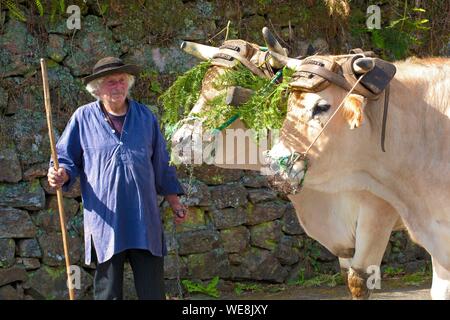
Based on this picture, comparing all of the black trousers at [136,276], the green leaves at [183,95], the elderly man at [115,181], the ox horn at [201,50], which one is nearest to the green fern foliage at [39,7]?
the ox horn at [201,50]

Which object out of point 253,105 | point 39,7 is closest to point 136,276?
point 253,105

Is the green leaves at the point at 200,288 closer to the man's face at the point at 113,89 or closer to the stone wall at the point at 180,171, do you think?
the stone wall at the point at 180,171

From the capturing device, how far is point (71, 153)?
528cm

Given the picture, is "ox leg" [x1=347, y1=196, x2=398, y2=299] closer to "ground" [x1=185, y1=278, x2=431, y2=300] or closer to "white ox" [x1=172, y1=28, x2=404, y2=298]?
"white ox" [x1=172, y1=28, x2=404, y2=298]

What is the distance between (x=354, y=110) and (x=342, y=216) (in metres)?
1.49

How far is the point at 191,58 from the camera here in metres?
8.24

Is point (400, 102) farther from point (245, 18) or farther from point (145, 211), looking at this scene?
point (245, 18)

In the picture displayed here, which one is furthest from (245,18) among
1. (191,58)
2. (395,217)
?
(395,217)

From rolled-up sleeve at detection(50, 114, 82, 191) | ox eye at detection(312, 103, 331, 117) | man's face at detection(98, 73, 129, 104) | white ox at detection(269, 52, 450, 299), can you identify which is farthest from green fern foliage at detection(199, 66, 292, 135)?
rolled-up sleeve at detection(50, 114, 82, 191)

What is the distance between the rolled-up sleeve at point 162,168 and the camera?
17.8 feet

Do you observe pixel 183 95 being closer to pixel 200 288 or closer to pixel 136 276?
pixel 136 276

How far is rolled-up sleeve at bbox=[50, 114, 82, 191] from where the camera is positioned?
521 centimetres

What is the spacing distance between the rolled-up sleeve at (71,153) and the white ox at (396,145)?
123cm
